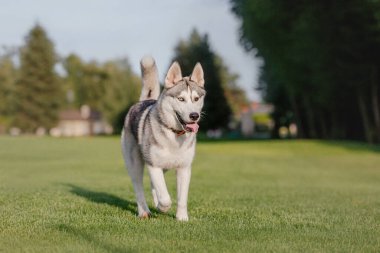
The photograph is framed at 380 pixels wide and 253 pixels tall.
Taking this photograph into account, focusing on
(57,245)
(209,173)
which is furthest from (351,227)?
(209,173)

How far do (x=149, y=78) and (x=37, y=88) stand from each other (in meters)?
96.4

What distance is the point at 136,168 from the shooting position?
30.9 ft

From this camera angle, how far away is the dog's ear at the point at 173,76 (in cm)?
838

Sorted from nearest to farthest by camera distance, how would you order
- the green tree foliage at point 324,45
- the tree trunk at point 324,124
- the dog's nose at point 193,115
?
the dog's nose at point 193,115
the green tree foliage at point 324,45
the tree trunk at point 324,124

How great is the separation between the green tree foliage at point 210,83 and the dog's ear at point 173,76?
7093cm

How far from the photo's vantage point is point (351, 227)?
27.1 ft

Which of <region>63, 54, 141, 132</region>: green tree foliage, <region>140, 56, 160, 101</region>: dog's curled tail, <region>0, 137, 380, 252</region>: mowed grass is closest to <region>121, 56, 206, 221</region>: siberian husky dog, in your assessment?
<region>0, 137, 380, 252</region>: mowed grass

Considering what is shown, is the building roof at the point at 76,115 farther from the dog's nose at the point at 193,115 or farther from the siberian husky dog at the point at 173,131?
the dog's nose at the point at 193,115

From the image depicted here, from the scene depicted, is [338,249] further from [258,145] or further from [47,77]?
[47,77]

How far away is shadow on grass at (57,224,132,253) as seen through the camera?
250 inches

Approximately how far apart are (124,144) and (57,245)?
3.43 metres

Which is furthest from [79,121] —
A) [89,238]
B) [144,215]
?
[89,238]


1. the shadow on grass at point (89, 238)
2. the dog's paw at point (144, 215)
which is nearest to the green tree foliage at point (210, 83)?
the dog's paw at point (144, 215)

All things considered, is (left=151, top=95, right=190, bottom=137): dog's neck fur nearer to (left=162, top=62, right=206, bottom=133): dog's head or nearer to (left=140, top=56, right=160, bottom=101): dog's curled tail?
(left=162, top=62, right=206, bottom=133): dog's head
